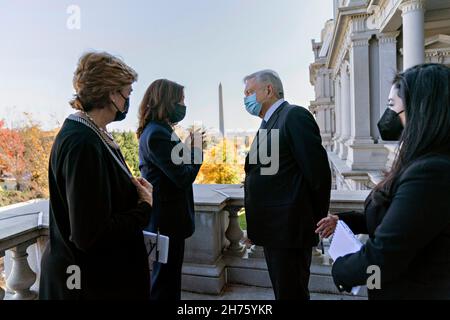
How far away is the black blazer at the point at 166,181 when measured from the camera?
2.66 m

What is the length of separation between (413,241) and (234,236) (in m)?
2.72

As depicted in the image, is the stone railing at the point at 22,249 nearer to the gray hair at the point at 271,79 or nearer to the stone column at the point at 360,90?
the gray hair at the point at 271,79

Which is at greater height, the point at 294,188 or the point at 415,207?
the point at 415,207

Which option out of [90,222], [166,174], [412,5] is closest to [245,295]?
[166,174]

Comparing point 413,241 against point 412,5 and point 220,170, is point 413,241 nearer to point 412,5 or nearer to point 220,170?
point 412,5

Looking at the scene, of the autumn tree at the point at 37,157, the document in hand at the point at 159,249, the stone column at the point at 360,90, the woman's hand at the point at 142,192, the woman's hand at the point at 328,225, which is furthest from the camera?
the autumn tree at the point at 37,157

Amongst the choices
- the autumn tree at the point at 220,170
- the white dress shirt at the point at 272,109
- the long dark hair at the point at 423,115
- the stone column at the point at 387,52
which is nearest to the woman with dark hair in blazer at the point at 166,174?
the white dress shirt at the point at 272,109

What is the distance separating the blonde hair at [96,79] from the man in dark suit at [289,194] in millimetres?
1201

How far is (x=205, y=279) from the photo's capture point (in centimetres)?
349

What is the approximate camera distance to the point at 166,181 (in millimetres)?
2752

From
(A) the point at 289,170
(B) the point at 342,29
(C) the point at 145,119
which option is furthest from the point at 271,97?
(B) the point at 342,29

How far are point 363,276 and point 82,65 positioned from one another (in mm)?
1761

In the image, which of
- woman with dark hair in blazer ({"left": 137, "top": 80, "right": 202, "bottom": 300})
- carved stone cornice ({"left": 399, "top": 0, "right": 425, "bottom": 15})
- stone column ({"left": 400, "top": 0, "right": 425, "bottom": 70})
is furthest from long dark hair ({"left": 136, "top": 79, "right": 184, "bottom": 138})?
carved stone cornice ({"left": 399, "top": 0, "right": 425, "bottom": 15})

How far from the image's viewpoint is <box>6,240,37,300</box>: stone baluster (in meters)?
2.76
